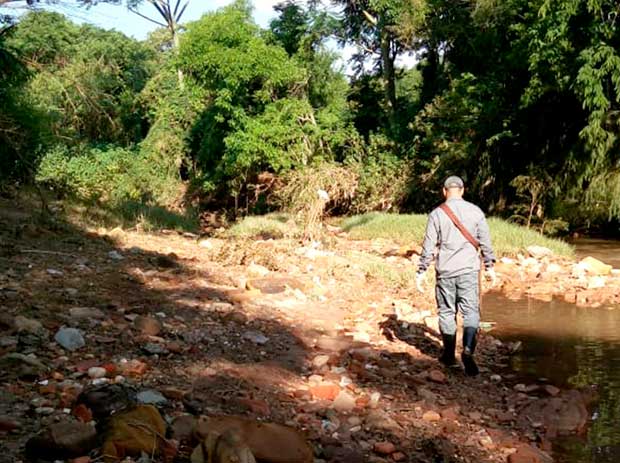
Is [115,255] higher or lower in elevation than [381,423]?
higher

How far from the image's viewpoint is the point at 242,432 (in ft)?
12.7

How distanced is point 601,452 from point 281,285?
16.5 ft

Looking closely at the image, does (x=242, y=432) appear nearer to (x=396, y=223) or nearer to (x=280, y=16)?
(x=396, y=223)

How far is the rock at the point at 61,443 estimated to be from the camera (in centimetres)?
350

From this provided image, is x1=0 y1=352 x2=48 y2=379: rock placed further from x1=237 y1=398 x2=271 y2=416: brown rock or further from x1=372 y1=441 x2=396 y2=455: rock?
x1=372 y1=441 x2=396 y2=455: rock

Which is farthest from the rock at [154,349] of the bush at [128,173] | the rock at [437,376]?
the bush at [128,173]

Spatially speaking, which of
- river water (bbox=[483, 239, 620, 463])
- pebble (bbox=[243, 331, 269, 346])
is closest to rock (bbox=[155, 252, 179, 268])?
A: pebble (bbox=[243, 331, 269, 346])

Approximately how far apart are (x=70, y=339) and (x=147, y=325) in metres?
0.81

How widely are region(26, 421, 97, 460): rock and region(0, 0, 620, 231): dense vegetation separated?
939 cm

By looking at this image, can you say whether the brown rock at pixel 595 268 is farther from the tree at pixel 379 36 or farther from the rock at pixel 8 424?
the tree at pixel 379 36

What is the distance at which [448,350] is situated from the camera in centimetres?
614

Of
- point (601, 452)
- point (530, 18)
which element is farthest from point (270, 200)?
point (601, 452)

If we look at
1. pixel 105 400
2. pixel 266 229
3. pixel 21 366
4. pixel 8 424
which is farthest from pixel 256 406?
pixel 266 229

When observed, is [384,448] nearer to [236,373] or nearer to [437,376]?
[236,373]
